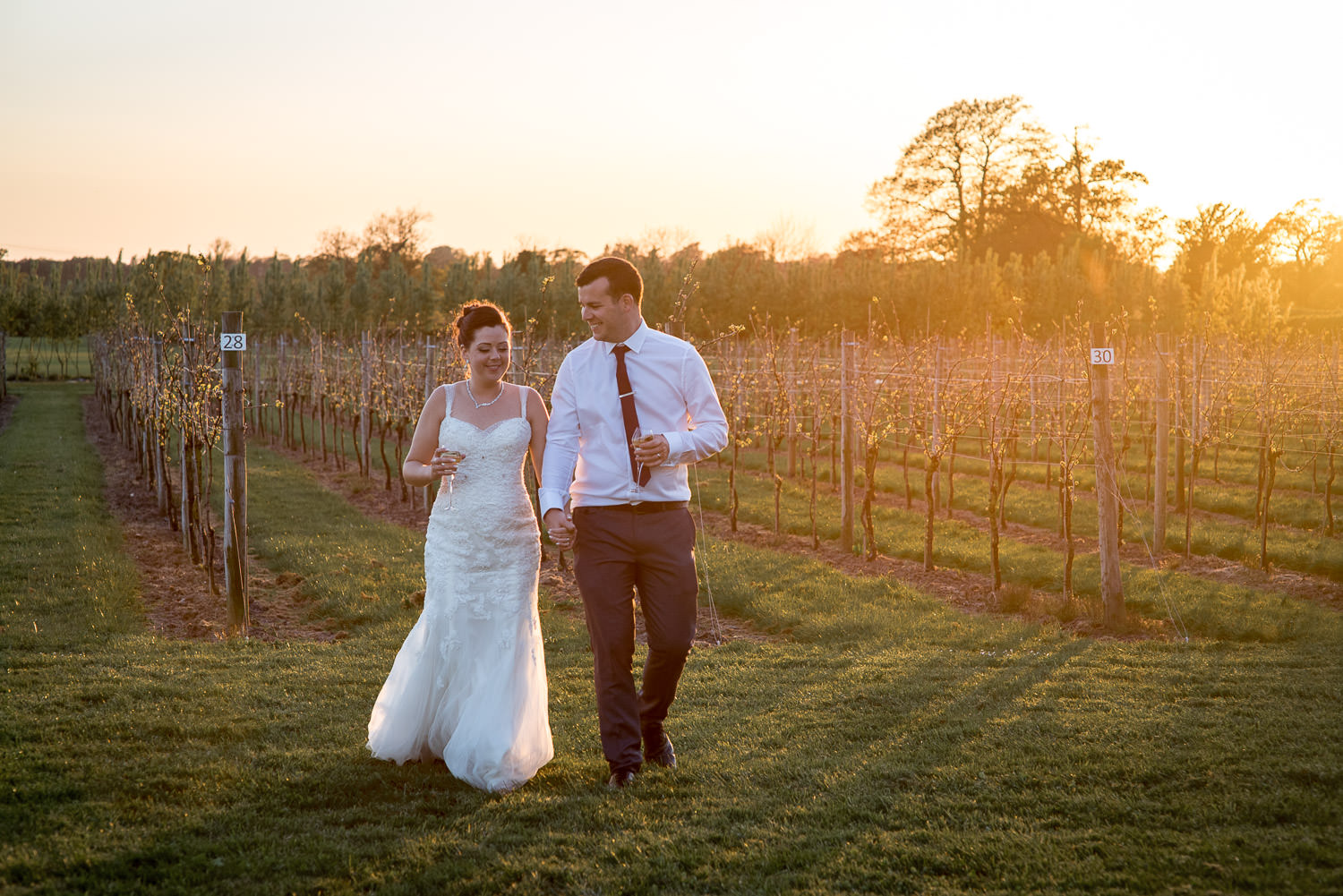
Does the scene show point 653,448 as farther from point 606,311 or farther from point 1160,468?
point 1160,468

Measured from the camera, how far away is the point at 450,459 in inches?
153

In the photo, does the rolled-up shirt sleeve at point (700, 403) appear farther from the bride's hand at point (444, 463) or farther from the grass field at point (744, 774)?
the grass field at point (744, 774)

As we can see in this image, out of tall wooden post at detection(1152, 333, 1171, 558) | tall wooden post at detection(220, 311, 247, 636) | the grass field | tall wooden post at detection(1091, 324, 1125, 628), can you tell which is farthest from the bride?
tall wooden post at detection(1152, 333, 1171, 558)

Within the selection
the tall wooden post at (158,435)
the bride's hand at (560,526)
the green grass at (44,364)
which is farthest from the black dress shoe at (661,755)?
the green grass at (44,364)

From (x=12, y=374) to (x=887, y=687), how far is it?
140 feet

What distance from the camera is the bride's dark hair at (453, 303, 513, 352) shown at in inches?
154

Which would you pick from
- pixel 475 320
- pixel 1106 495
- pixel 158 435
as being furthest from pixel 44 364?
pixel 475 320

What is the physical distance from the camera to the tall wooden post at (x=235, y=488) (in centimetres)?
650

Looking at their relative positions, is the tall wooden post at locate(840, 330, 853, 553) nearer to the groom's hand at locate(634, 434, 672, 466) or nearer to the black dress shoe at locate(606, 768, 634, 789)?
the black dress shoe at locate(606, 768, 634, 789)

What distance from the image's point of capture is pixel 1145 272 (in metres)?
34.0

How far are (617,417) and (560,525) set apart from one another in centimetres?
45

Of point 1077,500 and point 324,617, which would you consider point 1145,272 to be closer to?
point 1077,500

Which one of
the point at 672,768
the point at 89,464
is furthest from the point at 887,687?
the point at 89,464

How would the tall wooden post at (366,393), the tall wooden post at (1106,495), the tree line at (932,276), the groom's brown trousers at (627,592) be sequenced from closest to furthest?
the groom's brown trousers at (627,592)
the tall wooden post at (1106,495)
the tall wooden post at (366,393)
the tree line at (932,276)
